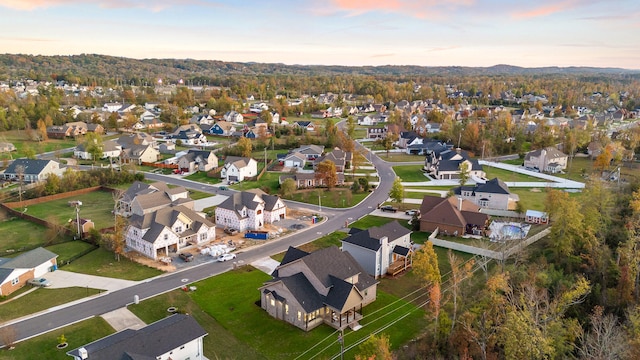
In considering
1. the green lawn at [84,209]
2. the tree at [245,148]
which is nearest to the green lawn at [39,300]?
the green lawn at [84,209]

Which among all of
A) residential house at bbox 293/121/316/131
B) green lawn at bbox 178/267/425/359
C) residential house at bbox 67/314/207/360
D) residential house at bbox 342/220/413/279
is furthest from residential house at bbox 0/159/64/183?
residential house at bbox 293/121/316/131

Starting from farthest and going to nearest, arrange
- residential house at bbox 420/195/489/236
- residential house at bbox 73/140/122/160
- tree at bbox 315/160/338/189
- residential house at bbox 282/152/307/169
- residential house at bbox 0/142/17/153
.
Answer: residential house at bbox 0/142/17/153 < residential house at bbox 73/140/122/160 < residential house at bbox 282/152/307/169 < tree at bbox 315/160/338/189 < residential house at bbox 420/195/489/236

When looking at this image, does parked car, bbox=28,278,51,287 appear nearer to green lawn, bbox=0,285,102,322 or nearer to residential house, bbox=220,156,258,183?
green lawn, bbox=0,285,102,322

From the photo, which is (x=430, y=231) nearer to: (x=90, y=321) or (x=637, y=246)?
(x=637, y=246)

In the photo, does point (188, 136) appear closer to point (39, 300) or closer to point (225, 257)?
point (225, 257)

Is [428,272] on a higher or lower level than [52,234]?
higher

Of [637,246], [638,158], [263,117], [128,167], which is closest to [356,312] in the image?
[637,246]
